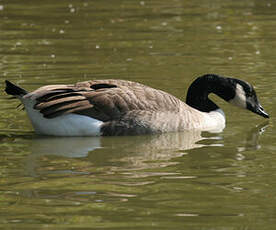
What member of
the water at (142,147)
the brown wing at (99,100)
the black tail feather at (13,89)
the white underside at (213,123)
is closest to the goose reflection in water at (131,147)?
the water at (142,147)

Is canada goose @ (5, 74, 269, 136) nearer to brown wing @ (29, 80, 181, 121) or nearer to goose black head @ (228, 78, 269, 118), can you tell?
brown wing @ (29, 80, 181, 121)

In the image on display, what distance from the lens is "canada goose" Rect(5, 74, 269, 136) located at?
1202cm

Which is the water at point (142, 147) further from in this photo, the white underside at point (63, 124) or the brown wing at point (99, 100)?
the brown wing at point (99, 100)

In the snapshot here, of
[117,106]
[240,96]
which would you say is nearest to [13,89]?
[117,106]

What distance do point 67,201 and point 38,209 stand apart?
405 millimetres

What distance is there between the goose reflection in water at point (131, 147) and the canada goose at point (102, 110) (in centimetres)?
14

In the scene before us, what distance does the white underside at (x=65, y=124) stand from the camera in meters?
12.1

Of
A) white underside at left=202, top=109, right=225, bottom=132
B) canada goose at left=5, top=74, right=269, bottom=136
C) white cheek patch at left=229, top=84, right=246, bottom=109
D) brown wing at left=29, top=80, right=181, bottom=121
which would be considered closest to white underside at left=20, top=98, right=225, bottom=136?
canada goose at left=5, top=74, right=269, bottom=136

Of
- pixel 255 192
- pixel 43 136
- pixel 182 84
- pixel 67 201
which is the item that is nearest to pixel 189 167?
pixel 255 192

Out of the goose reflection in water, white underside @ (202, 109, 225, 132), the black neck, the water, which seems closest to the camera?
the water

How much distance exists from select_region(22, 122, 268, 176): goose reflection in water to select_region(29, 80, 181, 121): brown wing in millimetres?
420

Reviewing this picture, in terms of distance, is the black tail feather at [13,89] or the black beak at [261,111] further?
the black beak at [261,111]

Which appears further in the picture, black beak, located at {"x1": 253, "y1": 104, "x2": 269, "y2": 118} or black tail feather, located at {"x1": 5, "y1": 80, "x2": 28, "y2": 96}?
black beak, located at {"x1": 253, "y1": 104, "x2": 269, "y2": 118}

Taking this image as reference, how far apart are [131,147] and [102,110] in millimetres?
796
